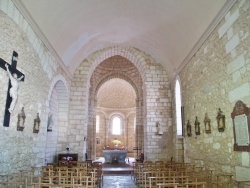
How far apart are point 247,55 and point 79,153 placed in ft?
27.4

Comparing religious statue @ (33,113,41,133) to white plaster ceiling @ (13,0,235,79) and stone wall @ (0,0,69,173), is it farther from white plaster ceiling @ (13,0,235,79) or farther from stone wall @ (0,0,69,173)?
white plaster ceiling @ (13,0,235,79)

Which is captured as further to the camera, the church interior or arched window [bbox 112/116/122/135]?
arched window [bbox 112/116/122/135]

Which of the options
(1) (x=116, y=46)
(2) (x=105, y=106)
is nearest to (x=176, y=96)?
(1) (x=116, y=46)

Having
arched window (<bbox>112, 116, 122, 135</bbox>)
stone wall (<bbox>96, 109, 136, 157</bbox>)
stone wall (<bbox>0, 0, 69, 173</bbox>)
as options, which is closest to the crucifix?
stone wall (<bbox>0, 0, 69, 173</bbox>)

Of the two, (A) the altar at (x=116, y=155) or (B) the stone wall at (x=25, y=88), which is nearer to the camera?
(B) the stone wall at (x=25, y=88)

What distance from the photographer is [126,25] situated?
30.4 ft

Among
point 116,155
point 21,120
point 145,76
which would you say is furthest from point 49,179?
point 116,155

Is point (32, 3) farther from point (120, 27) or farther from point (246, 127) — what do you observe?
point (246, 127)

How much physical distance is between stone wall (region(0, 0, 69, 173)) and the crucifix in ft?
0.37

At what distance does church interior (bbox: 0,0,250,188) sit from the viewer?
504 cm

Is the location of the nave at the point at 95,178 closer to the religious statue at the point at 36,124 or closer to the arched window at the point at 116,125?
the religious statue at the point at 36,124

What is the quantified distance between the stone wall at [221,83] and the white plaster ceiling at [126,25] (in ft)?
1.63

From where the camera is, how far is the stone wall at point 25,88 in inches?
195

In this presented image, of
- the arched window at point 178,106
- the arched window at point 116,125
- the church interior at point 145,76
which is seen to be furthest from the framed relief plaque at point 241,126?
the arched window at point 116,125
